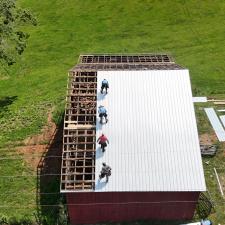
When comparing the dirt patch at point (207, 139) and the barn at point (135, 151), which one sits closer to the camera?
the barn at point (135, 151)

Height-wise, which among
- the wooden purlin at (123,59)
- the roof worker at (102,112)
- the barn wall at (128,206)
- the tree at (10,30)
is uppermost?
the tree at (10,30)

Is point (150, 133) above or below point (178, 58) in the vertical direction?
below

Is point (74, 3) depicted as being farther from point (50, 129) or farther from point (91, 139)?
point (91, 139)

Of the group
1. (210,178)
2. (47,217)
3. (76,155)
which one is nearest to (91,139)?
(76,155)

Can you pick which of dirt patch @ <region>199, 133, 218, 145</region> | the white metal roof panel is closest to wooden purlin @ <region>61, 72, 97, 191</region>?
dirt patch @ <region>199, 133, 218, 145</region>

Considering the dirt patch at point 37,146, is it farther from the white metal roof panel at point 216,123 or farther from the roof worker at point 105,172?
the white metal roof panel at point 216,123

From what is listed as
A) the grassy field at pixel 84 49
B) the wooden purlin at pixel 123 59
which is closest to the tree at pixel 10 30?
the grassy field at pixel 84 49
